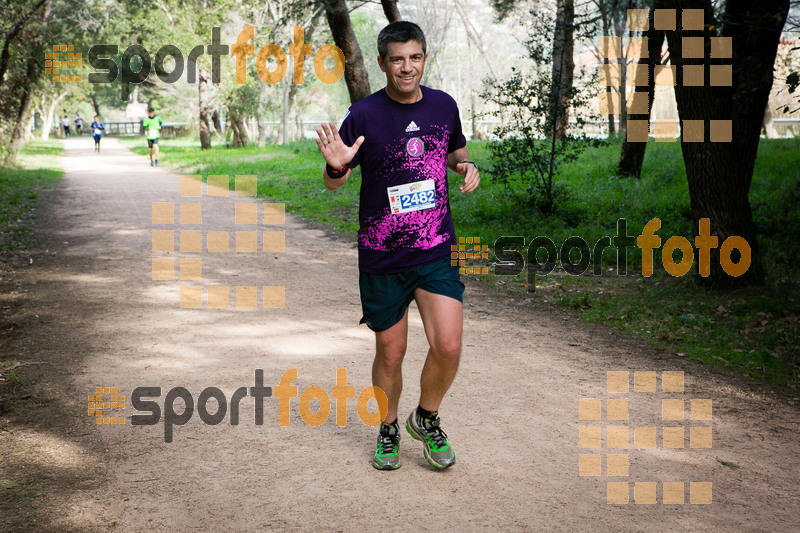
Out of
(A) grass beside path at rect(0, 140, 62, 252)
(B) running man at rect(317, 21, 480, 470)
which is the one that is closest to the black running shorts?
(B) running man at rect(317, 21, 480, 470)

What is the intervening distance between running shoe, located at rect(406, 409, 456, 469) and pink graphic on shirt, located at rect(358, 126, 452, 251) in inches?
40.4

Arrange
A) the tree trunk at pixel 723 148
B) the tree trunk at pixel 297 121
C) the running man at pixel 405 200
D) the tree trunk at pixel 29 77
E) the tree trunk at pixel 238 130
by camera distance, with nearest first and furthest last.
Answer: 1. the running man at pixel 405 200
2. the tree trunk at pixel 723 148
3. the tree trunk at pixel 29 77
4. the tree trunk at pixel 238 130
5. the tree trunk at pixel 297 121

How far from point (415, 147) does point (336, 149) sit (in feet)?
1.36

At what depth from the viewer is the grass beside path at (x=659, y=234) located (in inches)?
259

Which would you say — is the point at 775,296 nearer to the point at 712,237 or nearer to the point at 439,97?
the point at 712,237

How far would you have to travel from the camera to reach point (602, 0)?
66.6ft

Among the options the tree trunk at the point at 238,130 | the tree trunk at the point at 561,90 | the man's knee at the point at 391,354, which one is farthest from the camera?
the tree trunk at the point at 238,130

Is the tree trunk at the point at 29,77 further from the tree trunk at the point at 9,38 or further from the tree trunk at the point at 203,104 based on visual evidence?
the tree trunk at the point at 203,104

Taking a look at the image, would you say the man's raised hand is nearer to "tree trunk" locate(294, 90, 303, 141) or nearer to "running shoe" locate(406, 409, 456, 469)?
"running shoe" locate(406, 409, 456, 469)

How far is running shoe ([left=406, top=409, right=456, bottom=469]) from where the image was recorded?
13.1 feet

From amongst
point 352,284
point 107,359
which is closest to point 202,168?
point 352,284

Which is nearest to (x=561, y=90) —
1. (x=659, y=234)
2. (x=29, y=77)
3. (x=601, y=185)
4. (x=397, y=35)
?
(x=659, y=234)

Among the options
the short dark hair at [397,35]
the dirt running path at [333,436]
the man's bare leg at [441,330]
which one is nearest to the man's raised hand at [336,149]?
the short dark hair at [397,35]

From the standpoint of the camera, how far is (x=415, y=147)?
3.70 m
